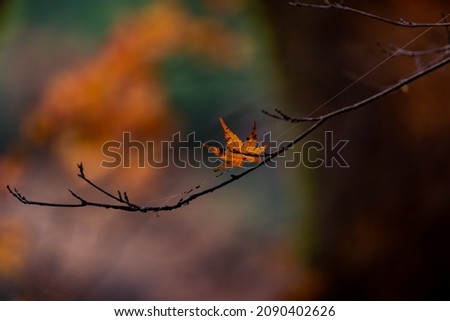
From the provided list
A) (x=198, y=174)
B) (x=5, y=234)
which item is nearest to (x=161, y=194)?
(x=198, y=174)

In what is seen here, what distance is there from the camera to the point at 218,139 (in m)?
2.24

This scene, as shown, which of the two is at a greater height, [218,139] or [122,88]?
[122,88]

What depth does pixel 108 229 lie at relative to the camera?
2.20 metres

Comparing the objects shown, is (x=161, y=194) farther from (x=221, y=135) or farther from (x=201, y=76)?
(x=201, y=76)

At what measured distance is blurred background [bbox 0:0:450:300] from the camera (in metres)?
2.21

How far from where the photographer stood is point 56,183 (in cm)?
221

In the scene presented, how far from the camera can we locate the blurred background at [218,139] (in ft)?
7.25

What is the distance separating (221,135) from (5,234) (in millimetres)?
1044

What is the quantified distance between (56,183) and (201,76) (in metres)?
0.79

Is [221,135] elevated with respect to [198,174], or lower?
elevated
